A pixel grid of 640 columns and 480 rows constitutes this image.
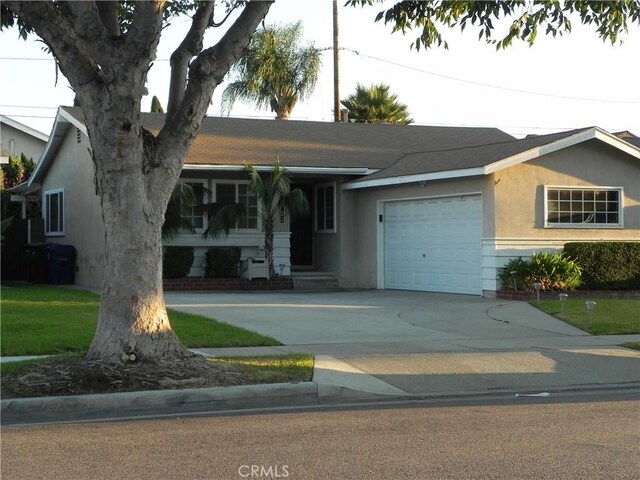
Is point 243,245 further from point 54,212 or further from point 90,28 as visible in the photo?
point 90,28

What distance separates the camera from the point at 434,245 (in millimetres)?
21703

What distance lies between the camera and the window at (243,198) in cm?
2347

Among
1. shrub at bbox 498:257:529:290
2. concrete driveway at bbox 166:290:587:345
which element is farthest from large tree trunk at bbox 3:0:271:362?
shrub at bbox 498:257:529:290

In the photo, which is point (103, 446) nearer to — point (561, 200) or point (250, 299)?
point (250, 299)

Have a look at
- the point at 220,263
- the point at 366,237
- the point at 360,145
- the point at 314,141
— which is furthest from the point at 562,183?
the point at 220,263

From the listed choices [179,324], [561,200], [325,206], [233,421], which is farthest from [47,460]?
[325,206]

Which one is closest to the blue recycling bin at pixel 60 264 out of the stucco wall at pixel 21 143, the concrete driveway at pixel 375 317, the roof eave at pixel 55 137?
the roof eave at pixel 55 137

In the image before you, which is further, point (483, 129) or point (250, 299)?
point (483, 129)

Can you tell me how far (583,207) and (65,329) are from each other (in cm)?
1281

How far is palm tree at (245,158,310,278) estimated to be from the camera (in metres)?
22.4

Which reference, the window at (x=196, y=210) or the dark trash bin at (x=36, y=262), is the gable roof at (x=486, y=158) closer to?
the window at (x=196, y=210)

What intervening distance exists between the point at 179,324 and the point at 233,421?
6124 mm

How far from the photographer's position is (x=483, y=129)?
2970 cm

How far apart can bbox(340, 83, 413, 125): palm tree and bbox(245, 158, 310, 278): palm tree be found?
63.7 feet
